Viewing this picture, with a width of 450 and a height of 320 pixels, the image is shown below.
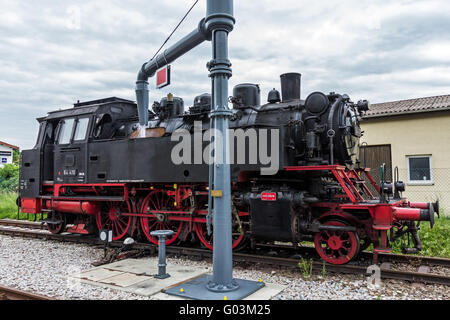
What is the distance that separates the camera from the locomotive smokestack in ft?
25.7

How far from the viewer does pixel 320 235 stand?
6586 mm

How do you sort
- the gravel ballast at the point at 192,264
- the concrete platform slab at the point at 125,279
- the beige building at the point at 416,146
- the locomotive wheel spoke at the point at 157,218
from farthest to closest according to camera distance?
the beige building at the point at 416,146 < the locomotive wheel spoke at the point at 157,218 < the concrete platform slab at the point at 125,279 < the gravel ballast at the point at 192,264

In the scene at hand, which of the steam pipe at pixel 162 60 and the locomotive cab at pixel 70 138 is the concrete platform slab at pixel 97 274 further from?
the steam pipe at pixel 162 60

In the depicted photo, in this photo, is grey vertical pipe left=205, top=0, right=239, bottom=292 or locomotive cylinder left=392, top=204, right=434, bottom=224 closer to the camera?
grey vertical pipe left=205, top=0, right=239, bottom=292

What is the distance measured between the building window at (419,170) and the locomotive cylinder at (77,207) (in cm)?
1118

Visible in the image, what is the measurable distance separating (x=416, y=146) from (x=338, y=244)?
9119 millimetres

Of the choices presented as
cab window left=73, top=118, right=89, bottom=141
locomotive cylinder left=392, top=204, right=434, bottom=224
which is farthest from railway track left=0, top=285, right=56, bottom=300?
locomotive cylinder left=392, top=204, right=434, bottom=224

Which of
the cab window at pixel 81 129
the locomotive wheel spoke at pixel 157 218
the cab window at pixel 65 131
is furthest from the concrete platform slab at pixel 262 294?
the cab window at pixel 65 131

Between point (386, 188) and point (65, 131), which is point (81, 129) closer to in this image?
point (65, 131)

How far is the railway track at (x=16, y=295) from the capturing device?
15.7 feet

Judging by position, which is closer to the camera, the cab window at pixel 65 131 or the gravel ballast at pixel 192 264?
the gravel ballast at pixel 192 264

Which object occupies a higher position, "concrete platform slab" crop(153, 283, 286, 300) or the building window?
the building window

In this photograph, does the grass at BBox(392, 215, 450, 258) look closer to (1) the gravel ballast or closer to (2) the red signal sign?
(1) the gravel ballast

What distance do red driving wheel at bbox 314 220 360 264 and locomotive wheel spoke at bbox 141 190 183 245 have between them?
3099 millimetres
